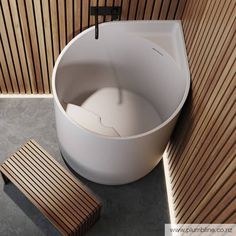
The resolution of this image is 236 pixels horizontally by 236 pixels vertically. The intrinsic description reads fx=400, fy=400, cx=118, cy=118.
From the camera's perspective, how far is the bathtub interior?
243 cm

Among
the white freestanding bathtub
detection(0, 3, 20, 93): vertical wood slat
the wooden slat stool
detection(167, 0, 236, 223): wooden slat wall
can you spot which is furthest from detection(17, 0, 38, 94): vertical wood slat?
detection(167, 0, 236, 223): wooden slat wall

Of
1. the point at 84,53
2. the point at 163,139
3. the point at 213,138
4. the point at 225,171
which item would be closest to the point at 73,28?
the point at 84,53

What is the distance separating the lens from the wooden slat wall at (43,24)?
7.77 feet

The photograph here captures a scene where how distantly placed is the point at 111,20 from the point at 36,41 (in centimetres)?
51

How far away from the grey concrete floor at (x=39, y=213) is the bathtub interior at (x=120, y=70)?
0.34m

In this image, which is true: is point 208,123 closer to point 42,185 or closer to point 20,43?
point 42,185

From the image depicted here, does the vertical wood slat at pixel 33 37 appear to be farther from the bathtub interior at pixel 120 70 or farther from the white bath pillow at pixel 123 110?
the white bath pillow at pixel 123 110

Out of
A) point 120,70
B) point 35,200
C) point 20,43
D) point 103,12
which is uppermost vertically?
point 103,12

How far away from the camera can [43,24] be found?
8.12 feet

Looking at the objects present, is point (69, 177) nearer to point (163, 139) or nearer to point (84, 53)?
point (163, 139)

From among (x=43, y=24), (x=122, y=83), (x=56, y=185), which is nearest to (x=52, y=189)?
(x=56, y=185)

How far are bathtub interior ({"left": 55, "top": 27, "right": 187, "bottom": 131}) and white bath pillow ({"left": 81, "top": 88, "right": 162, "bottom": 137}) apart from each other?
41mm

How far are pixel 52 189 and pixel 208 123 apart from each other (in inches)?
40.7

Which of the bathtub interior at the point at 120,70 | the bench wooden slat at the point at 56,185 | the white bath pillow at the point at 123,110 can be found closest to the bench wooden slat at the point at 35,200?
the bench wooden slat at the point at 56,185
